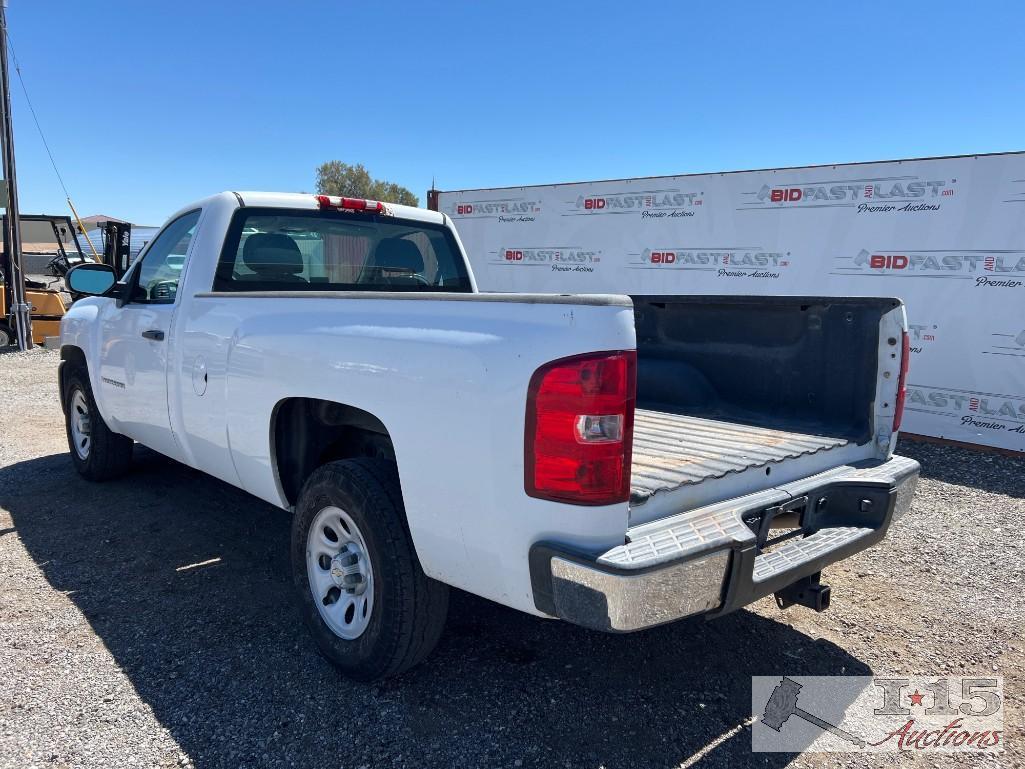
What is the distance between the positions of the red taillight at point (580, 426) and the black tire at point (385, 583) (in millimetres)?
731

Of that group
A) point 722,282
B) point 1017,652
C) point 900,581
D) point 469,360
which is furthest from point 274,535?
point 722,282

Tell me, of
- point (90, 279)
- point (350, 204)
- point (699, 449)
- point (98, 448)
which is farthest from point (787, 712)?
point (98, 448)

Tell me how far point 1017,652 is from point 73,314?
622 centimetres

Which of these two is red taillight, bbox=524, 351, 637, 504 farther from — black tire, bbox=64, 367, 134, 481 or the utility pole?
the utility pole

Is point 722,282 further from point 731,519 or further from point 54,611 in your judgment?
point 54,611

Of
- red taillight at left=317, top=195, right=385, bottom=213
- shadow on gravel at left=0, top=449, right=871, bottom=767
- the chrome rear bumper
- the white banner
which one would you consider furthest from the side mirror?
the white banner

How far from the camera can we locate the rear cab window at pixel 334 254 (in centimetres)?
389

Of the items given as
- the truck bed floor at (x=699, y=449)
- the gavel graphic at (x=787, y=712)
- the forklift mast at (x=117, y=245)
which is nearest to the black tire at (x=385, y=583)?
the truck bed floor at (x=699, y=449)

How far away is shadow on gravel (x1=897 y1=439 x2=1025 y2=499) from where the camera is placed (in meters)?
6.21

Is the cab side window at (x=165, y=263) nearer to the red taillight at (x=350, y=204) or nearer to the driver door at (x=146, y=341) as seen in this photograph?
the driver door at (x=146, y=341)

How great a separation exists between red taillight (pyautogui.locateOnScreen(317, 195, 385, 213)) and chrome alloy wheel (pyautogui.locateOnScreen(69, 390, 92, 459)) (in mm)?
2588

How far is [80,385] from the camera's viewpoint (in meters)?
5.32

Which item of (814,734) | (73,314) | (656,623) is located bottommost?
(814,734)

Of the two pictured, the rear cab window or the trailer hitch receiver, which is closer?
the trailer hitch receiver
